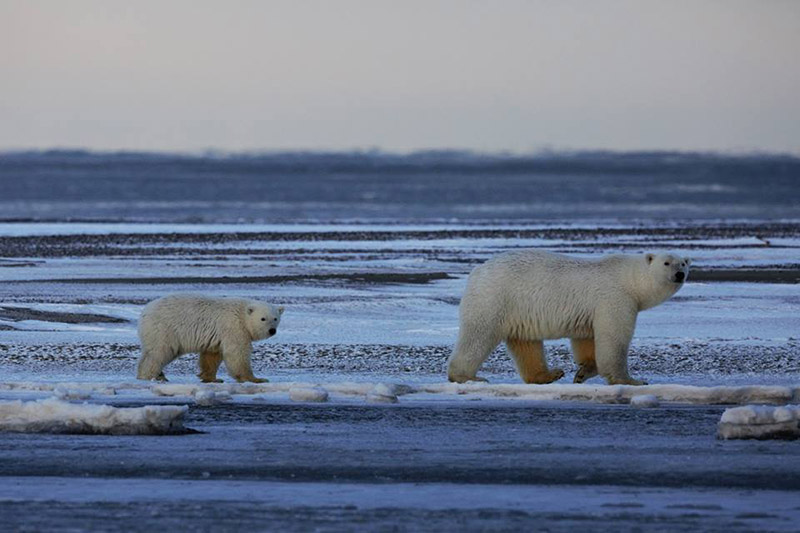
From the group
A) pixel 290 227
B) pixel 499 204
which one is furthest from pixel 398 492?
pixel 499 204

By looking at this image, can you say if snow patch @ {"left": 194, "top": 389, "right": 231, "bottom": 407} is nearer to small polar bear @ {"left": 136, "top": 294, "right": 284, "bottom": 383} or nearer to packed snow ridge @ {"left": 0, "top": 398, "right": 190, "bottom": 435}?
packed snow ridge @ {"left": 0, "top": 398, "right": 190, "bottom": 435}

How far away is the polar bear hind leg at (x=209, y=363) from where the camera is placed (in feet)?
39.5

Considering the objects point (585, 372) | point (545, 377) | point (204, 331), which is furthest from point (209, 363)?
point (585, 372)

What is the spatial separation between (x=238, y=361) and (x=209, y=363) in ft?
1.54

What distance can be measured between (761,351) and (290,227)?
27.3m

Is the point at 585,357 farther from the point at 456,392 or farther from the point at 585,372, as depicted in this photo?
the point at 456,392

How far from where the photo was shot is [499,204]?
2461 inches

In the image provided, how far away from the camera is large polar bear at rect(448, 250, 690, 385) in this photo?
11375mm

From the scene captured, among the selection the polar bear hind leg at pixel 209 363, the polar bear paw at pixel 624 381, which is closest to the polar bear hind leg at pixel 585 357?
the polar bear paw at pixel 624 381

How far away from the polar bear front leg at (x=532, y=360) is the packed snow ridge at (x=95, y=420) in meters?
3.99

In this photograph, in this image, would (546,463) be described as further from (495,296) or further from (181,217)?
(181,217)

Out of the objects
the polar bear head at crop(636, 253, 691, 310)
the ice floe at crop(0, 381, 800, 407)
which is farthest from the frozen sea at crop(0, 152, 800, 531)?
the polar bear head at crop(636, 253, 691, 310)

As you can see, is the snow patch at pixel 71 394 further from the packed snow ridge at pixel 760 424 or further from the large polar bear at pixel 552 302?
the packed snow ridge at pixel 760 424

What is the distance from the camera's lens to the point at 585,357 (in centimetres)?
1180
